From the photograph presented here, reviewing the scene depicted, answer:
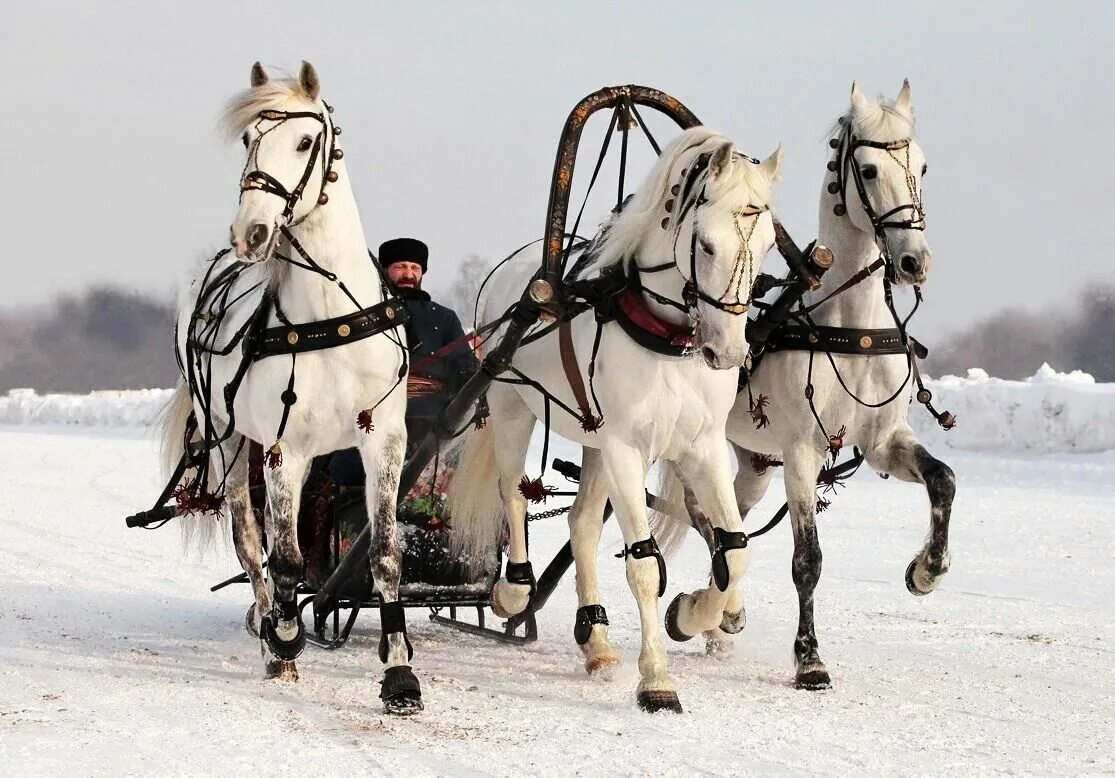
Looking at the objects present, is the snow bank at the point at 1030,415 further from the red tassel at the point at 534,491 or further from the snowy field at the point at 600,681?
the red tassel at the point at 534,491

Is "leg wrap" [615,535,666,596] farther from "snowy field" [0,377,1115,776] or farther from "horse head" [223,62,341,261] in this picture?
"horse head" [223,62,341,261]

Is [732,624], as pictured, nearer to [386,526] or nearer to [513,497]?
[513,497]

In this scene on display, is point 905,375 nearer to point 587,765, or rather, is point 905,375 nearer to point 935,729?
point 935,729

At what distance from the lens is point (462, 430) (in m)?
6.71

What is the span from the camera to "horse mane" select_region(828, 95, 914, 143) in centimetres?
589

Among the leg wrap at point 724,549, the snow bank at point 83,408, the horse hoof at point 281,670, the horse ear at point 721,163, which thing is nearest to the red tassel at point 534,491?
the leg wrap at point 724,549

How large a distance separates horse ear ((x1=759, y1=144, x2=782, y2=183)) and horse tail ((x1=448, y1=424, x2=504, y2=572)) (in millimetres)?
2665

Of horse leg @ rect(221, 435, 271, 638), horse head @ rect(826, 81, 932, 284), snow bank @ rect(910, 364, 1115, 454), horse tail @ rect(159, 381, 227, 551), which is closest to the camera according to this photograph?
horse head @ rect(826, 81, 932, 284)

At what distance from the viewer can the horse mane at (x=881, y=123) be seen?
5895 mm

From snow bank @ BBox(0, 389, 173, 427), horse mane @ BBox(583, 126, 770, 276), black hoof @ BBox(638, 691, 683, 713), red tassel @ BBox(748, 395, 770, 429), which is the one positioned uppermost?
snow bank @ BBox(0, 389, 173, 427)

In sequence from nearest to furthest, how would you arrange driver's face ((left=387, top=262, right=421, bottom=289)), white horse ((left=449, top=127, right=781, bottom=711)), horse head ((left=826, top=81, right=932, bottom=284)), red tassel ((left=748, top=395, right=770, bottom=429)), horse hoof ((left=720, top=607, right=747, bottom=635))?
white horse ((left=449, top=127, right=781, bottom=711)) → horse head ((left=826, top=81, right=932, bottom=284)) → red tassel ((left=748, top=395, right=770, bottom=429)) → horse hoof ((left=720, top=607, right=747, bottom=635)) → driver's face ((left=387, top=262, right=421, bottom=289))

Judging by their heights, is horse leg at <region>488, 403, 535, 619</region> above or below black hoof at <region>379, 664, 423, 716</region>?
above

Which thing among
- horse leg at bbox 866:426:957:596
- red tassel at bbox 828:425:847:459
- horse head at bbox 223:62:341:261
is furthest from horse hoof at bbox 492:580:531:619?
horse head at bbox 223:62:341:261

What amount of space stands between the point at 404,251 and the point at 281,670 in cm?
252
